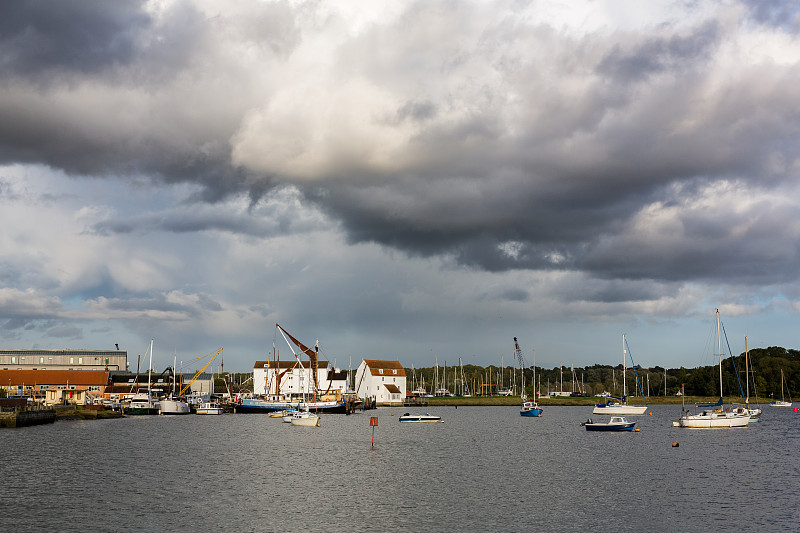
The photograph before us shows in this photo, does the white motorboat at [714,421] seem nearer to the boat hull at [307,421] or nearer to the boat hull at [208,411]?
the boat hull at [307,421]

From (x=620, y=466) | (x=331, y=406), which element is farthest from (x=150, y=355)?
(x=620, y=466)

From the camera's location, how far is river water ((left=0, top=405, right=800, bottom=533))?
40.4m

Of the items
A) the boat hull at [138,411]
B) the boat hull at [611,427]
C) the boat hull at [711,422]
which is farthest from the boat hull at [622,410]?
the boat hull at [138,411]

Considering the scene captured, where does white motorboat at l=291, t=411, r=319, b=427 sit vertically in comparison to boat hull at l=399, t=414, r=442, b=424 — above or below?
above

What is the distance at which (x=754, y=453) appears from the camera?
A: 262 ft

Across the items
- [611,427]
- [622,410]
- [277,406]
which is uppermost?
[611,427]

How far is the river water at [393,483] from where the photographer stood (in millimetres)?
40438

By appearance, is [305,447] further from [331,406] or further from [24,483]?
[331,406]

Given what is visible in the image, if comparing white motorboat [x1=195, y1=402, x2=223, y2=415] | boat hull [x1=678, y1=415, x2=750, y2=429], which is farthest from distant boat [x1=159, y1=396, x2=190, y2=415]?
boat hull [x1=678, y1=415, x2=750, y2=429]

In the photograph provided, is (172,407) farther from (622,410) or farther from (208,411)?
(622,410)

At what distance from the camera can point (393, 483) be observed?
55.5 meters

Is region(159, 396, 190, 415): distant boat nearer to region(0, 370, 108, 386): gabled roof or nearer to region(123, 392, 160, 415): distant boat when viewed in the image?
region(123, 392, 160, 415): distant boat

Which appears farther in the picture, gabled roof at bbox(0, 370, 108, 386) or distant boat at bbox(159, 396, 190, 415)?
gabled roof at bbox(0, 370, 108, 386)

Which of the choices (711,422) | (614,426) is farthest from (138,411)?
(711,422)
